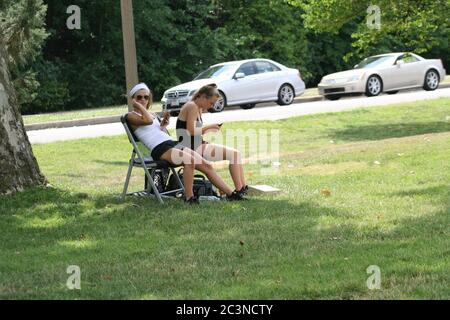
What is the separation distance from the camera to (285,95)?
25.9m

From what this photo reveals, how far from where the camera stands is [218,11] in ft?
127

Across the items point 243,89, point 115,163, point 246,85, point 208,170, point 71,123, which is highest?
point 208,170

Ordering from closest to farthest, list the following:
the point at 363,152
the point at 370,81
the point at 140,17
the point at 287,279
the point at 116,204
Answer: the point at 287,279, the point at 116,204, the point at 363,152, the point at 370,81, the point at 140,17

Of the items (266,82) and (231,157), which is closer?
(231,157)

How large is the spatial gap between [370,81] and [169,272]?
69.7 ft

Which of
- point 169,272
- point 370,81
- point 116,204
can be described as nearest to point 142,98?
point 116,204

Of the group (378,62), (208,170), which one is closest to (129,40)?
(208,170)

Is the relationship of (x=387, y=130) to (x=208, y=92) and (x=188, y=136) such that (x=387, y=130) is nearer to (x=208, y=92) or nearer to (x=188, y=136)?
(x=208, y=92)

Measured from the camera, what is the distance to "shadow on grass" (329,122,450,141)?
1662 cm

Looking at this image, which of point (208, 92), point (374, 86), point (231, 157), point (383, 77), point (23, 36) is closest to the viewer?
point (231, 157)

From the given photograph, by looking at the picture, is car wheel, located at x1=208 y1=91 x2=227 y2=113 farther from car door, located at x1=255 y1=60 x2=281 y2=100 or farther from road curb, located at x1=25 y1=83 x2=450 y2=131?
road curb, located at x1=25 y1=83 x2=450 y2=131

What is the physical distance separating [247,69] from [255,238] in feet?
62.1

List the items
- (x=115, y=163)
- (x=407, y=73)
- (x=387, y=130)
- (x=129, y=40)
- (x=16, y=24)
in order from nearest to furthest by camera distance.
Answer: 1. (x=129, y=40)
2. (x=115, y=163)
3. (x=387, y=130)
4. (x=16, y=24)
5. (x=407, y=73)
